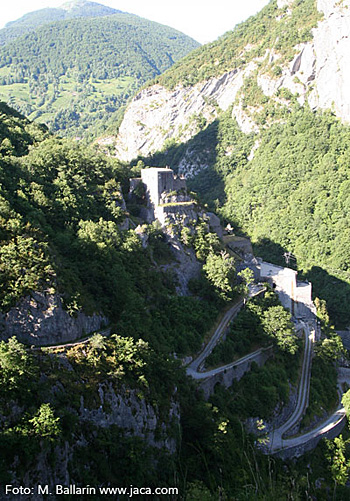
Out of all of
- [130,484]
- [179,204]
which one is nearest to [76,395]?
[130,484]

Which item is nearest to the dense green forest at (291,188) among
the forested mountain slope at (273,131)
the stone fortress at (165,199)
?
the forested mountain slope at (273,131)

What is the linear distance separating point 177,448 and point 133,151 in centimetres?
11546

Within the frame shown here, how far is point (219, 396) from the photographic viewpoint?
1284 inches

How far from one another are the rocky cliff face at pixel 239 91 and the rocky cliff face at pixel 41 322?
88317 mm

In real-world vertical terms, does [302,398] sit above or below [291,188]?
below

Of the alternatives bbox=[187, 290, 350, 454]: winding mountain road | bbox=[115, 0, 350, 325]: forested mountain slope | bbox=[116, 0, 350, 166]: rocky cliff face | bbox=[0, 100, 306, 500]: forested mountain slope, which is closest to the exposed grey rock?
bbox=[0, 100, 306, 500]: forested mountain slope

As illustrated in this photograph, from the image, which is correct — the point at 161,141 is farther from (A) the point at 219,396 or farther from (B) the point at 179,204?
(A) the point at 219,396

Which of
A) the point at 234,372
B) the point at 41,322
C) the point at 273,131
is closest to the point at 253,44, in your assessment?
the point at 273,131

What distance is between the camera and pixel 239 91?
395 feet

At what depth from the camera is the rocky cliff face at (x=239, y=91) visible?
9625 centimetres

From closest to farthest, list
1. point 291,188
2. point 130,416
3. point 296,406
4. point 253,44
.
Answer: point 130,416
point 296,406
point 291,188
point 253,44

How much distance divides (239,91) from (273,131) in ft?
66.9

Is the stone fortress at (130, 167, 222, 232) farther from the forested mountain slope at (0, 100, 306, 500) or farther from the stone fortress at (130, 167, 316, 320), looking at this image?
the forested mountain slope at (0, 100, 306, 500)

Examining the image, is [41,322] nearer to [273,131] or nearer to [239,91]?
[273,131]
